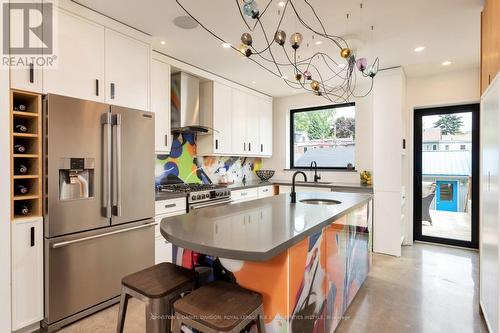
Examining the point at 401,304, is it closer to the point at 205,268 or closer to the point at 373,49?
the point at 205,268

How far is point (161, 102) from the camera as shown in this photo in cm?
337

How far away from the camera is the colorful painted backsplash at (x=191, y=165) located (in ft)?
12.6

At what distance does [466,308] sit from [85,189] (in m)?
3.52

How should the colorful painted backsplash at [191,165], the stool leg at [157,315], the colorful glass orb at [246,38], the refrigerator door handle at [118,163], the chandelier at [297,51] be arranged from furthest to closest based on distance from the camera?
the colorful painted backsplash at [191,165] < the refrigerator door handle at [118,163] < the chandelier at [297,51] < the colorful glass orb at [246,38] < the stool leg at [157,315]

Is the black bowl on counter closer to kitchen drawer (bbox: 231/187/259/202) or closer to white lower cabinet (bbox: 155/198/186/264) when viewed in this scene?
kitchen drawer (bbox: 231/187/259/202)

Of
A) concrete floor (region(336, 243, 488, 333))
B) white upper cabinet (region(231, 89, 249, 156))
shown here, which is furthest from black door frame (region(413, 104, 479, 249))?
white upper cabinet (region(231, 89, 249, 156))

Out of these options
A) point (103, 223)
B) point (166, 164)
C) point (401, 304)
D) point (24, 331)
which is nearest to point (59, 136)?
point (103, 223)

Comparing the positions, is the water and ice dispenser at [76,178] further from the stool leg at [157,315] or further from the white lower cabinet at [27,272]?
the stool leg at [157,315]

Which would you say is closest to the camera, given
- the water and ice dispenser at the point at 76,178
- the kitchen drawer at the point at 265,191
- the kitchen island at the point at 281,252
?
the kitchen island at the point at 281,252

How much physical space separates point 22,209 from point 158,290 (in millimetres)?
1504

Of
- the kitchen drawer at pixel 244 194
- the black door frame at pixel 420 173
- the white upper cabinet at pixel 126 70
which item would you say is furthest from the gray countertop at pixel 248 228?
the black door frame at pixel 420 173

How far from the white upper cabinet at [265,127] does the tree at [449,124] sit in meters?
2.82

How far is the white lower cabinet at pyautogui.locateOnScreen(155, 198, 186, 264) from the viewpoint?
2973 mm

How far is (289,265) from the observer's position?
1327 mm
